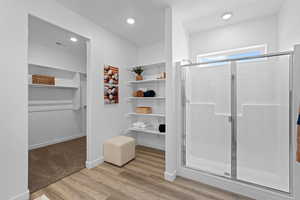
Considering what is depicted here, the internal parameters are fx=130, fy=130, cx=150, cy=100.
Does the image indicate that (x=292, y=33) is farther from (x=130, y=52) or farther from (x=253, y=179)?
(x=130, y=52)

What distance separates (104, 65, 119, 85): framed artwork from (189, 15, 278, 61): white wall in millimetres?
1751

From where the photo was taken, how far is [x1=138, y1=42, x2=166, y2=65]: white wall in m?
3.23

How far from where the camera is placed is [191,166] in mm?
2100

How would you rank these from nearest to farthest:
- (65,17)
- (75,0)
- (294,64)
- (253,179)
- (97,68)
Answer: (294,64)
(253,179)
(75,0)
(65,17)
(97,68)

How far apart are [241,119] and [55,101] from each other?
4.34 metres

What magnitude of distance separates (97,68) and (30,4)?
1.15m

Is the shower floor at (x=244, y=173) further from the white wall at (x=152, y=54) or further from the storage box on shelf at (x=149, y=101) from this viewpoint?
the white wall at (x=152, y=54)

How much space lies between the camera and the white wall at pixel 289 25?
1.54 metres

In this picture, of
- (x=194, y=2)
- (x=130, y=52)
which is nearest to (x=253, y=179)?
(x=194, y=2)

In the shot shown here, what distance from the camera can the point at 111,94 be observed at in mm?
2758

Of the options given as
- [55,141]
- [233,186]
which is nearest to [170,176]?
[233,186]

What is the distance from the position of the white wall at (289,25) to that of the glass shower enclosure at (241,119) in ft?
1.02

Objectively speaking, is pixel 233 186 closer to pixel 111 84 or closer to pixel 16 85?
pixel 111 84

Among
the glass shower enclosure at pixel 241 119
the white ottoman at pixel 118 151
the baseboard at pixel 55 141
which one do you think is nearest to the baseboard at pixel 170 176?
the glass shower enclosure at pixel 241 119
